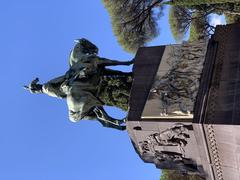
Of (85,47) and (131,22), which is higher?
(131,22)

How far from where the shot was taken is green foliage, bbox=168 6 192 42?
36562 mm

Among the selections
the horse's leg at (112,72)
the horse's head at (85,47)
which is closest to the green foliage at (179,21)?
the horse's head at (85,47)

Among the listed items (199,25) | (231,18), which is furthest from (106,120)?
(199,25)

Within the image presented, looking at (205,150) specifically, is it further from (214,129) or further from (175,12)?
(175,12)

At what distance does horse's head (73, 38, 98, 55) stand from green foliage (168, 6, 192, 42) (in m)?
24.2

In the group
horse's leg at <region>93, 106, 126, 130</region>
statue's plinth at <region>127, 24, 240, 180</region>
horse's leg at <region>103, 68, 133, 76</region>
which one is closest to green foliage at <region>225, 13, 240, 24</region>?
horse's leg at <region>103, 68, 133, 76</region>

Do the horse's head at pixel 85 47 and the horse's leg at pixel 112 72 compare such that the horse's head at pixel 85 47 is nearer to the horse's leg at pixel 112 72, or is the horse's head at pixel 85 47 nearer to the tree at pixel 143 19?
the horse's leg at pixel 112 72

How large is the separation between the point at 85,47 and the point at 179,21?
2489cm

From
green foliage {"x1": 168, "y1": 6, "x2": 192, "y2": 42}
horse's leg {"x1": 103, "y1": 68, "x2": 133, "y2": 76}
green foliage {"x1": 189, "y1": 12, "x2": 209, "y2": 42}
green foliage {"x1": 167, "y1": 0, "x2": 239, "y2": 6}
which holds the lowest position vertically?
horse's leg {"x1": 103, "y1": 68, "x2": 133, "y2": 76}

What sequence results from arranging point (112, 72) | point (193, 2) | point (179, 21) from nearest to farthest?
1. point (112, 72)
2. point (193, 2)
3. point (179, 21)

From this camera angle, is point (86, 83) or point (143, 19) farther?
point (143, 19)

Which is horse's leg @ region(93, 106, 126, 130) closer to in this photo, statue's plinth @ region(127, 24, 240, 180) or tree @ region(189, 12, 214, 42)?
statue's plinth @ region(127, 24, 240, 180)

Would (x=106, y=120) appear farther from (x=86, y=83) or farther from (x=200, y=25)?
(x=200, y=25)

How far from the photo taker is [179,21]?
122ft
